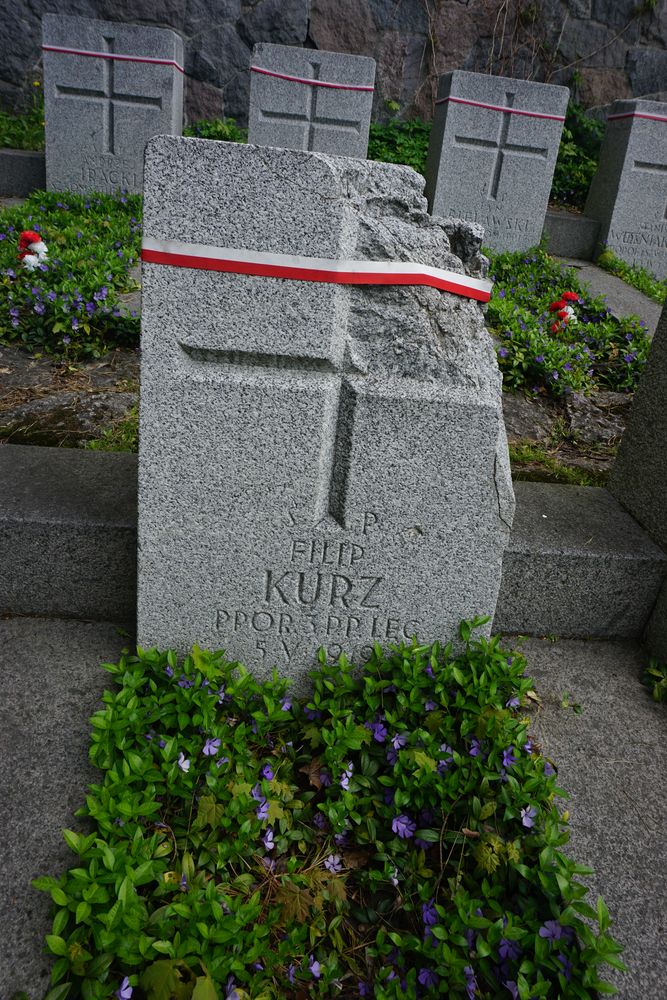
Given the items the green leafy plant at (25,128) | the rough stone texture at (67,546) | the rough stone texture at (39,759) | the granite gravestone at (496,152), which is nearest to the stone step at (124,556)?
the rough stone texture at (67,546)

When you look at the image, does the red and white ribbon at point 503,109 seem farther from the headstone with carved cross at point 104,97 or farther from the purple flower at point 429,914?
the purple flower at point 429,914

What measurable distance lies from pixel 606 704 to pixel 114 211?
242 inches

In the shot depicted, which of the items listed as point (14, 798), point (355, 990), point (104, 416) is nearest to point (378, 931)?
point (355, 990)

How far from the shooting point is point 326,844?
1.75 m

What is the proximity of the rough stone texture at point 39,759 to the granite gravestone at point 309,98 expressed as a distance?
6069mm

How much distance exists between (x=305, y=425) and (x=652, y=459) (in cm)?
140

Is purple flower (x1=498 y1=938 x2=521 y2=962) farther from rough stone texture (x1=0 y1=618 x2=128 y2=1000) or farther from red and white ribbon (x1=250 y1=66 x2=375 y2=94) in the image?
red and white ribbon (x1=250 y1=66 x2=375 y2=94)

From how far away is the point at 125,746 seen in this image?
1.76 m

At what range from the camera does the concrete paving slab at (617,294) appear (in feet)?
17.3

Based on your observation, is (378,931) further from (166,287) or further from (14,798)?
(166,287)

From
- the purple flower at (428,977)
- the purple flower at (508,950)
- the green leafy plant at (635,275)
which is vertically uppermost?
the green leafy plant at (635,275)

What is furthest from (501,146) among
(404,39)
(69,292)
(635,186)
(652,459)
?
(652,459)

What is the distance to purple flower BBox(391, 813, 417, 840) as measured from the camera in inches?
67.5

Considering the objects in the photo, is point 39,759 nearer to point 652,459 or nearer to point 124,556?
point 124,556
